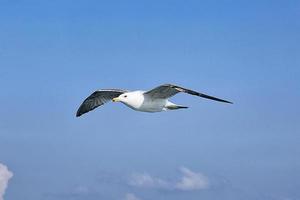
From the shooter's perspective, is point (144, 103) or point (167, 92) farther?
point (144, 103)

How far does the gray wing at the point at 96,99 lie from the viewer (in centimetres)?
3116

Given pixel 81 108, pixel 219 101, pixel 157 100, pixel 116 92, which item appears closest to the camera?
pixel 219 101

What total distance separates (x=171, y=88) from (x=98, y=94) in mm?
7520

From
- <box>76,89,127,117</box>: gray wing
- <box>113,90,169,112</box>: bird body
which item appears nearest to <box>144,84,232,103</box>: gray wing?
<box>113,90,169,112</box>: bird body

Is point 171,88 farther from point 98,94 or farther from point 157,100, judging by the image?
point 98,94

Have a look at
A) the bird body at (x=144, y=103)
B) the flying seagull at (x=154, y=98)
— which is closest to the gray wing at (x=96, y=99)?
the flying seagull at (x=154, y=98)

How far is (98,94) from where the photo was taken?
31781 millimetres

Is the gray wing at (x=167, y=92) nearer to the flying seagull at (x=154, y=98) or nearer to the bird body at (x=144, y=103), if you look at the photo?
the flying seagull at (x=154, y=98)

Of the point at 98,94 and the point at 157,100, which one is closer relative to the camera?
the point at 157,100

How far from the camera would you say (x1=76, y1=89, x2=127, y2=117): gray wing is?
3116 cm

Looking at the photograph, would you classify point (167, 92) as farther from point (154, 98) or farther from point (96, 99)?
point (96, 99)

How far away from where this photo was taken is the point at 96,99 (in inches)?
1276

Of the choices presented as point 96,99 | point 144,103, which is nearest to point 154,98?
point 144,103

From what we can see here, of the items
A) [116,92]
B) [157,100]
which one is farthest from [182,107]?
[116,92]
